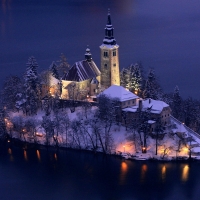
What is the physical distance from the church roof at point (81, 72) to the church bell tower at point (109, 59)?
1512 mm

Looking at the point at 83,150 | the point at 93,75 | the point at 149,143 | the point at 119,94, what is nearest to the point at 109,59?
the point at 93,75

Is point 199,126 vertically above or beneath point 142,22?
beneath

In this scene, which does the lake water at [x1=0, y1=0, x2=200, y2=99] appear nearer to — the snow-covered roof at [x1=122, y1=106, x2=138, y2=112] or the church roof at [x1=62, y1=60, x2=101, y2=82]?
the church roof at [x1=62, y1=60, x2=101, y2=82]

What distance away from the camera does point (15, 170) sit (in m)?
48.5

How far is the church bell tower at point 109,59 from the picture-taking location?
6103 cm

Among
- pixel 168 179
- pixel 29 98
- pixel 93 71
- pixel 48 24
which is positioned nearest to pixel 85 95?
pixel 93 71

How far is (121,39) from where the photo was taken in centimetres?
12581

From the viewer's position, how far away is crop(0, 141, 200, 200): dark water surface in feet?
140

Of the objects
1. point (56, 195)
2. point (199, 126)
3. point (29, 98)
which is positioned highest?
point (29, 98)

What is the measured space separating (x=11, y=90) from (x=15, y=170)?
13925mm

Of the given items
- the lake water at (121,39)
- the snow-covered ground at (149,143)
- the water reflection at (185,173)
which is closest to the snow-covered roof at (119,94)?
the snow-covered ground at (149,143)

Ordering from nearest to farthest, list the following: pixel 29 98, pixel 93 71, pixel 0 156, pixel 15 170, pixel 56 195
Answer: pixel 56 195 → pixel 15 170 → pixel 0 156 → pixel 29 98 → pixel 93 71

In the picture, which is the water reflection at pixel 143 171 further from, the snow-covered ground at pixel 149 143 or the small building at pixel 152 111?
the small building at pixel 152 111

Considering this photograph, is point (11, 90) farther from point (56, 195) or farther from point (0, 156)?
point (56, 195)
